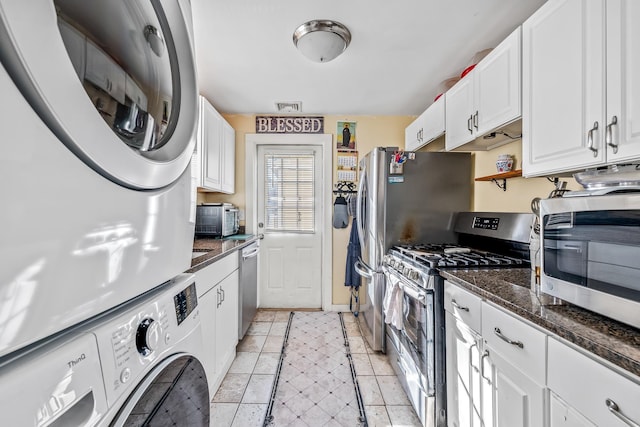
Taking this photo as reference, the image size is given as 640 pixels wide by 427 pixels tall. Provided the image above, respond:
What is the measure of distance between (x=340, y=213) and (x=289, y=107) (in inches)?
49.8

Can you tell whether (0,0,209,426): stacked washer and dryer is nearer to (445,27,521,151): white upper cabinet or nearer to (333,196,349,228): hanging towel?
(445,27,521,151): white upper cabinet

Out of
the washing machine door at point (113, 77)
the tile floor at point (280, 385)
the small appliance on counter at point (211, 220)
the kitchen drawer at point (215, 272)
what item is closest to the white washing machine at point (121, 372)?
the washing machine door at point (113, 77)

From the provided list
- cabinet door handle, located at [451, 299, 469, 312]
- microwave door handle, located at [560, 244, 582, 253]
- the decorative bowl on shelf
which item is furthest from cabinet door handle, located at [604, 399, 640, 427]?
the decorative bowl on shelf

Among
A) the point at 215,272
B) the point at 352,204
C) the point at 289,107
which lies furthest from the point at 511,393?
the point at 289,107

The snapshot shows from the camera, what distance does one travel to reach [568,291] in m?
0.89

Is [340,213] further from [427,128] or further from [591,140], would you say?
[591,140]

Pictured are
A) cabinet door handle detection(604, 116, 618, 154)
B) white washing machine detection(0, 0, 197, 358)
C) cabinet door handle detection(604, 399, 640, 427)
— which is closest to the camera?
white washing machine detection(0, 0, 197, 358)

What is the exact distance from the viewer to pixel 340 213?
316 centimetres

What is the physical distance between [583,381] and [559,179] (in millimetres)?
1143

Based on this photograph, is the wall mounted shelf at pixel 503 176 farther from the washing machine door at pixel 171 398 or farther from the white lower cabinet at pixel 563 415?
the washing machine door at pixel 171 398

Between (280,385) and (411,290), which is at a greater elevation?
(411,290)

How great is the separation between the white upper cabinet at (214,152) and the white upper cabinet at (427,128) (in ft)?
6.07

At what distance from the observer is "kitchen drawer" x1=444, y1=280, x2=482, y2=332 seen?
1147 millimetres

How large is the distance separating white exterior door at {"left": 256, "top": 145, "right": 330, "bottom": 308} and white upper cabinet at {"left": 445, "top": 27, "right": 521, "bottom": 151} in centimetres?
171
